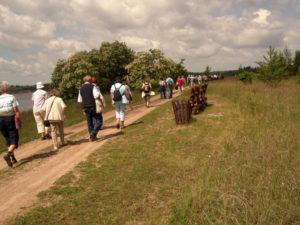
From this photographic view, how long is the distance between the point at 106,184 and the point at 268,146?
377cm

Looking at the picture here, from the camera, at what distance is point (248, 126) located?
48.0ft

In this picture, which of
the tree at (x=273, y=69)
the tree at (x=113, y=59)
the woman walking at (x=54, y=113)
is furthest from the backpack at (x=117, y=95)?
the tree at (x=113, y=59)

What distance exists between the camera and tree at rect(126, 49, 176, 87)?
67.0 m

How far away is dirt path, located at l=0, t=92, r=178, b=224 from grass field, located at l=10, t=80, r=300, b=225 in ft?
1.10

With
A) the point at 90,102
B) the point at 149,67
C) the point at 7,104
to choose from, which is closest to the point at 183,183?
the point at 7,104

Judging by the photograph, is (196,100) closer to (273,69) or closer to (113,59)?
(273,69)

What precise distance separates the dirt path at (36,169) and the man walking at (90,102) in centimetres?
54

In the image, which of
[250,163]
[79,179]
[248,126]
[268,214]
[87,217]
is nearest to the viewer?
[268,214]

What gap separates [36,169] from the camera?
1040cm

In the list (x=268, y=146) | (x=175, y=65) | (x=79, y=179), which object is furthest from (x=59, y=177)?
(x=175, y=65)

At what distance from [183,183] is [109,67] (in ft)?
211

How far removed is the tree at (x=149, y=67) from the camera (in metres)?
67.0

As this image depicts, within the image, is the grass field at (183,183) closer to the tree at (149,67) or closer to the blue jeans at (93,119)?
the blue jeans at (93,119)

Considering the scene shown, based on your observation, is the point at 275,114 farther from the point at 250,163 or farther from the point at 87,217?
the point at 87,217
